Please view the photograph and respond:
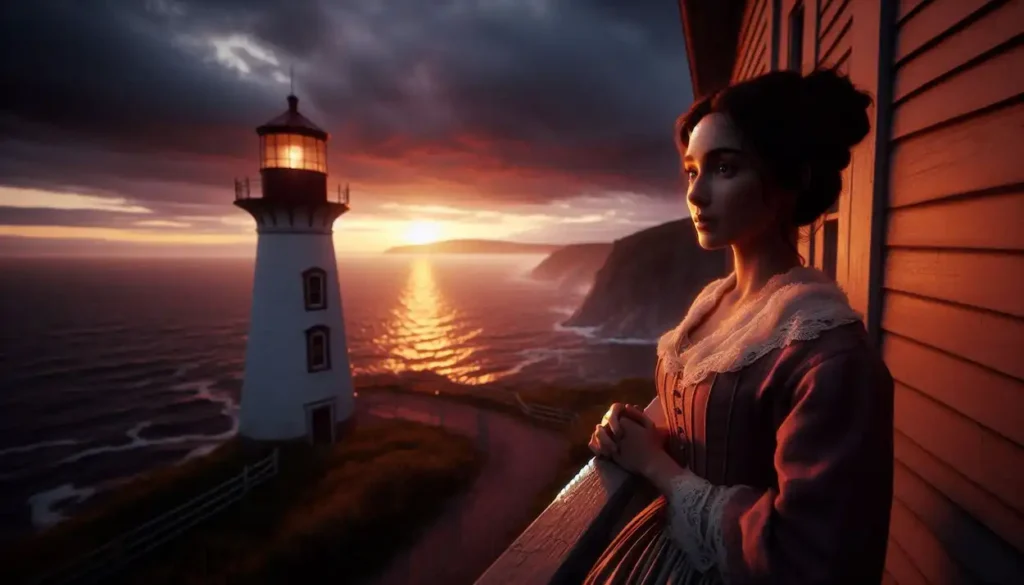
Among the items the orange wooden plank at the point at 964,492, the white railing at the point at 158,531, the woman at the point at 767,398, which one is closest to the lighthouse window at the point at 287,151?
the white railing at the point at 158,531

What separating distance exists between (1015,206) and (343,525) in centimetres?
1155

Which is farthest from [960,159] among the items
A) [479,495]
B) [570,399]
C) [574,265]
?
[574,265]

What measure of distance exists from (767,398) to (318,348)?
15.0 m

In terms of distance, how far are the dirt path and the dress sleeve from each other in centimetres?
959

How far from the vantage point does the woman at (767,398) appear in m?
0.99

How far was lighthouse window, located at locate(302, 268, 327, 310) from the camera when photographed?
14.2 metres

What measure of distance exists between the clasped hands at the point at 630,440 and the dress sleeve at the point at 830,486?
418 mm

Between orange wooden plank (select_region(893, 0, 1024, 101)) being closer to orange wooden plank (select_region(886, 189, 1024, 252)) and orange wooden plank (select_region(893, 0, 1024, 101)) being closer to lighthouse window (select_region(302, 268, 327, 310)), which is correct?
orange wooden plank (select_region(886, 189, 1024, 252))

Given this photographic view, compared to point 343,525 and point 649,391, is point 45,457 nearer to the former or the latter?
point 343,525

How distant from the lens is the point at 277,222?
45.6 ft

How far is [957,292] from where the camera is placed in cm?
162

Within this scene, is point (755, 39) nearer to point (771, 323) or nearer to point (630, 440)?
point (771, 323)

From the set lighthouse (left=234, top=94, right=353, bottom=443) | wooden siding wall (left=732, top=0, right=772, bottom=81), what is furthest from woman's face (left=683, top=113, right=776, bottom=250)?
lighthouse (left=234, top=94, right=353, bottom=443)

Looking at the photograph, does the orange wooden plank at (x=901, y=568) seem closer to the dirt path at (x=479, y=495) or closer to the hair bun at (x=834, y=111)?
the hair bun at (x=834, y=111)
